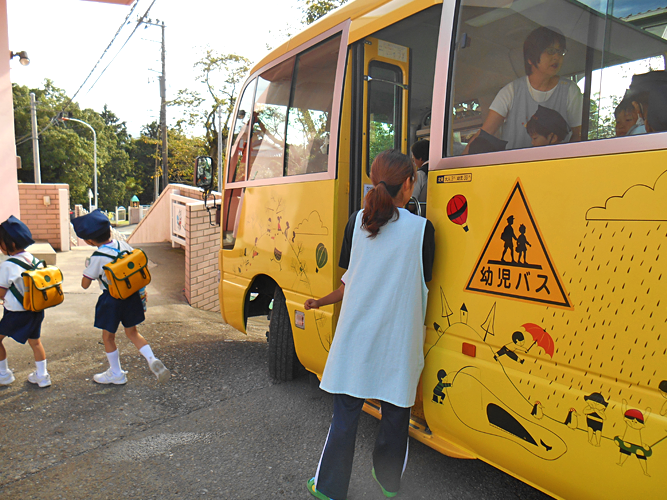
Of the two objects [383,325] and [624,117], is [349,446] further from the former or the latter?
[624,117]

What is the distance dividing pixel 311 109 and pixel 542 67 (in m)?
1.73

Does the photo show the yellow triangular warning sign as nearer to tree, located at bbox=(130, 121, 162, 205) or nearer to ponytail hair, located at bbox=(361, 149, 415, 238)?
ponytail hair, located at bbox=(361, 149, 415, 238)

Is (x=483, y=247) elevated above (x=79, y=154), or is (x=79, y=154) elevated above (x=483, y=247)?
(x=79, y=154)

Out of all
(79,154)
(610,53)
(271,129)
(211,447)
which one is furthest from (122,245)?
(79,154)

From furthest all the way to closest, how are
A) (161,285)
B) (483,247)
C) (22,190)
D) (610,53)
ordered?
1. (22,190)
2. (161,285)
3. (610,53)
4. (483,247)

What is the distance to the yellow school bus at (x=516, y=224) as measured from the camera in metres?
1.67

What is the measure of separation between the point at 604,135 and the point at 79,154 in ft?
184

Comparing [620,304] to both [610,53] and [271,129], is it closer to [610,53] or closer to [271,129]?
[610,53]

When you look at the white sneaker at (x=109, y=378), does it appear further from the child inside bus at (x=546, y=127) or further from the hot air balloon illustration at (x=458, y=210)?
the child inside bus at (x=546, y=127)

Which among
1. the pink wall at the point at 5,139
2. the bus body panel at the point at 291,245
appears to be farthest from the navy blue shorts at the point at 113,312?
the pink wall at the point at 5,139

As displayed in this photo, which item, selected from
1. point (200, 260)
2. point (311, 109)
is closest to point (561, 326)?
point (311, 109)

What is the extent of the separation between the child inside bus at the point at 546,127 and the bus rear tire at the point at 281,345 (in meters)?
2.31

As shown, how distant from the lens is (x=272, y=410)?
12.1 ft

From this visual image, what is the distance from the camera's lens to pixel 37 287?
3707mm
